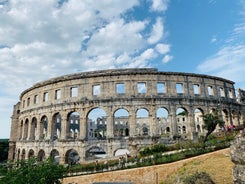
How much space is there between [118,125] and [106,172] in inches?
1556

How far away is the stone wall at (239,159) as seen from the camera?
281 inches

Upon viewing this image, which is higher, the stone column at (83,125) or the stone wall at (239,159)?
the stone column at (83,125)

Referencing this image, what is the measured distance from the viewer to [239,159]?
7.39 meters

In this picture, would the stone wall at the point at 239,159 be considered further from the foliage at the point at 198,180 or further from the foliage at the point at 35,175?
the foliage at the point at 35,175

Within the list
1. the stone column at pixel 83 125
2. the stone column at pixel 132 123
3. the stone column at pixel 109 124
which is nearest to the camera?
the stone column at pixel 132 123

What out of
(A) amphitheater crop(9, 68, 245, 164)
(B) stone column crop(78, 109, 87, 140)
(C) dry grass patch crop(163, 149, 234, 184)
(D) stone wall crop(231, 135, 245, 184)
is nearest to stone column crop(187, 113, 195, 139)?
(A) amphitheater crop(9, 68, 245, 164)

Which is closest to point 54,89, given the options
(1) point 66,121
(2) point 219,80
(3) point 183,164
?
(1) point 66,121

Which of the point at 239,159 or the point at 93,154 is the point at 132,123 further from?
the point at 239,159

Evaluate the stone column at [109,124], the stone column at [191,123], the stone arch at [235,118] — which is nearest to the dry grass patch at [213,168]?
the stone column at [191,123]

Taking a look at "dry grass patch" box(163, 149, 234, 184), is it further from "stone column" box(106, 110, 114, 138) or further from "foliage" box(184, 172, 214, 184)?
"stone column" box(106, 110, 114, 138)

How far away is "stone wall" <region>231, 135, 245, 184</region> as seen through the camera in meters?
7.14

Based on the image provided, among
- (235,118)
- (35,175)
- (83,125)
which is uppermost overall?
(235,118)

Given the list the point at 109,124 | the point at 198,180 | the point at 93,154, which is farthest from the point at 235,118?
the point at 198,180

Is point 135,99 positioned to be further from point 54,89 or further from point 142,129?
point 142,129
